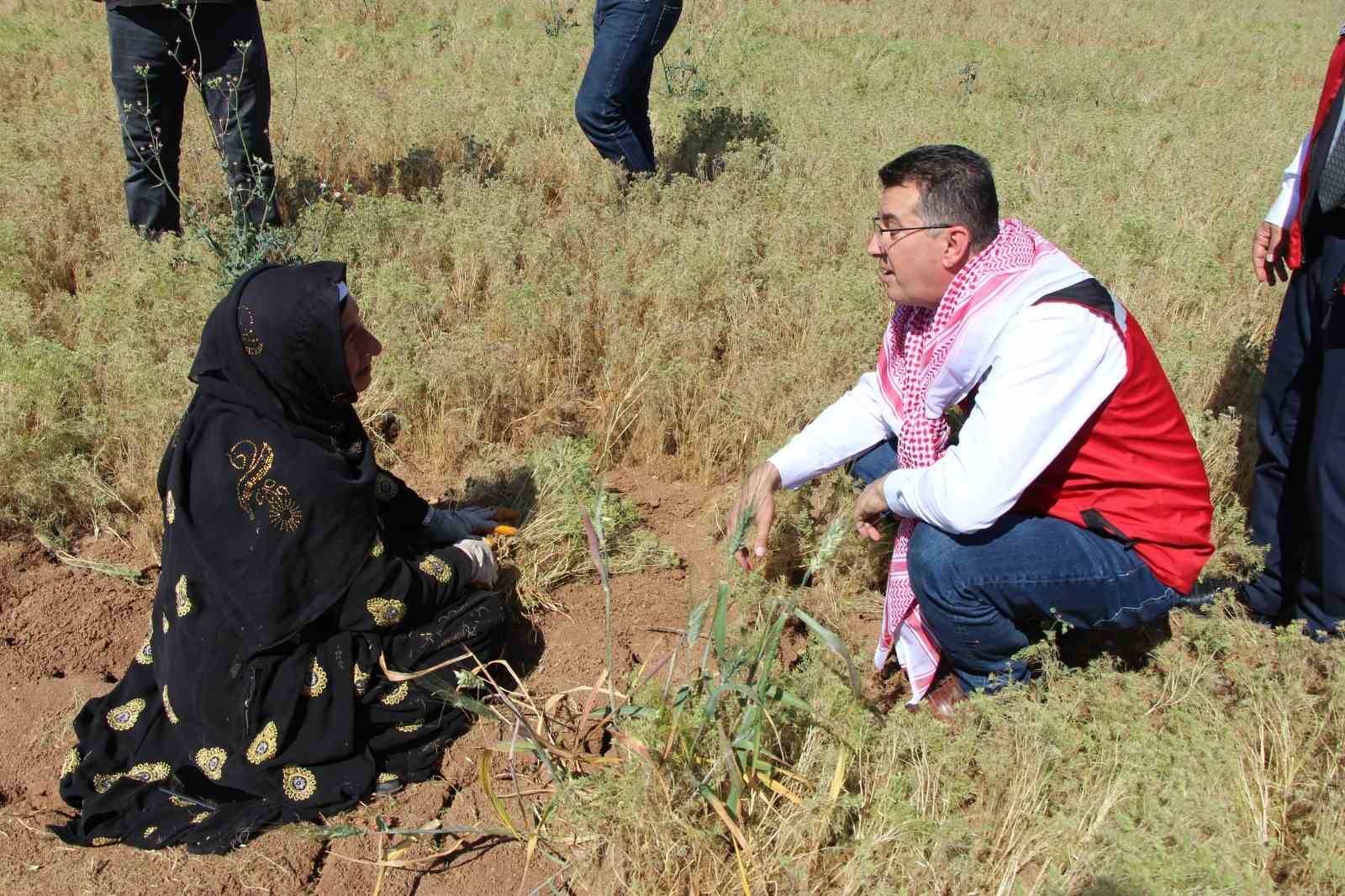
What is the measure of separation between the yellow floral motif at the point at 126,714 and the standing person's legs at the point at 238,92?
2486 mm

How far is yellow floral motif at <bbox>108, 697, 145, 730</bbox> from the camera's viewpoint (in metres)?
2.58

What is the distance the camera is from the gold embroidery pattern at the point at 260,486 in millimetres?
2293

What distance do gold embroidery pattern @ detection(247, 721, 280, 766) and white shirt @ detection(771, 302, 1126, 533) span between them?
1643mm

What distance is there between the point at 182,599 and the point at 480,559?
30.5 inches

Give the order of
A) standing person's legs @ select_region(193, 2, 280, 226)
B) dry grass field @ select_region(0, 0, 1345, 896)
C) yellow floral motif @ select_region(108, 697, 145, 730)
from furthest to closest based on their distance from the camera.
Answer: standing person's legs @ select_region(193, 2, 280, 226)
yellow floral motif @ select_region(108, 697, 145, 730)
dry grass field @ select_region(0, 0, 1345, 896)

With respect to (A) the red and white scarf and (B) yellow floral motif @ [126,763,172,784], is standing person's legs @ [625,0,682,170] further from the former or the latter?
(B) yellow floral motif @ [126,763,172,784]

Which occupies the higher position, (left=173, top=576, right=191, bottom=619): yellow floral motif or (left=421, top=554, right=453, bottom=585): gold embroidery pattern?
(left=173, top=576, right=191, bottom=619): yellow floral motif

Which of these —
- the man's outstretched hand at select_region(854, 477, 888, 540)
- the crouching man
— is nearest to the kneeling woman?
the crouching man

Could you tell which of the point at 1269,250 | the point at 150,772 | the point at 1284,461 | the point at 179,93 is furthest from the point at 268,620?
the point at 179,93

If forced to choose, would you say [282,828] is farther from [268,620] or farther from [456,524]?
[456,524]

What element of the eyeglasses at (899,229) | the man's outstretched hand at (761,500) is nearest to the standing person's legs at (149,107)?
the man's outstretched hand at (761,500)

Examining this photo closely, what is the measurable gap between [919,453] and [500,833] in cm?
139

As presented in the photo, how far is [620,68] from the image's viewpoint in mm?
5012

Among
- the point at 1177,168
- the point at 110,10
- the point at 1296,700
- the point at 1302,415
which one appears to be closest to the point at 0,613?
the point at 110,10
